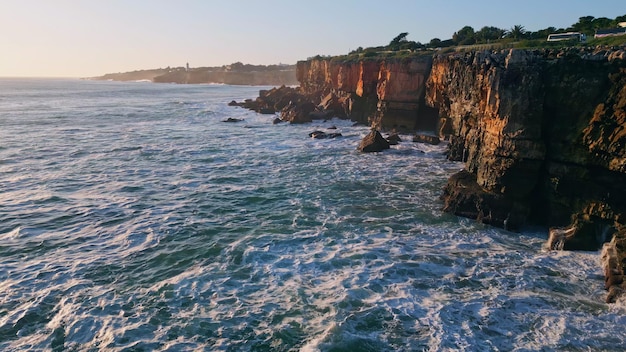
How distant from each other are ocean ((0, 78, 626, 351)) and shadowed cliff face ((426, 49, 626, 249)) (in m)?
1.35

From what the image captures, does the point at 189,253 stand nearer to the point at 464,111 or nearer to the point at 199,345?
the point at 199,345

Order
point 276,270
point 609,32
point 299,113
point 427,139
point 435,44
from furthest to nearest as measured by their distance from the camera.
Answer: point 435,44 < point 299,113 < point 427,139 < point 609,32 < point 276,270

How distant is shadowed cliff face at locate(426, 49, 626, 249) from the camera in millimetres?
16094

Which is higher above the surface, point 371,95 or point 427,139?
point 371,95

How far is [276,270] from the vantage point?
14.7 m

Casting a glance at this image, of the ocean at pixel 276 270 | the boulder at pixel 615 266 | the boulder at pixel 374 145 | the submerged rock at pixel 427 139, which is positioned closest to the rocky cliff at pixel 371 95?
the submerged rock at pixel 427 139

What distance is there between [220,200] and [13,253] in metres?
9.49

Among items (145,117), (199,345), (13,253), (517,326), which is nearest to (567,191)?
(517,326)

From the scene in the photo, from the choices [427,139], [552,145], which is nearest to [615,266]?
[552,145]

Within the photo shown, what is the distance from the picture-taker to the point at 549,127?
718 inches

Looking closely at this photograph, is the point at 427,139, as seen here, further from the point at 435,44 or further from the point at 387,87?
the point at 435,44

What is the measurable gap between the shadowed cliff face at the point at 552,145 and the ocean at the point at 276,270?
→ 4.43 feet

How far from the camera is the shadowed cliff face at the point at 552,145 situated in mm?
16094

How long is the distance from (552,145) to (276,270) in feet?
43.6
